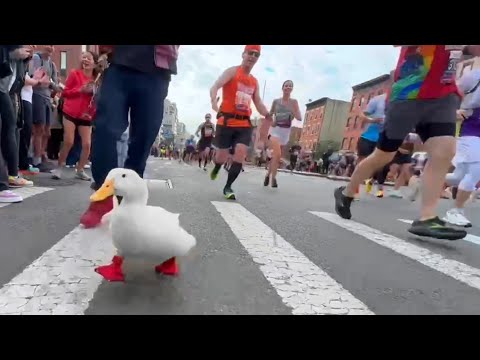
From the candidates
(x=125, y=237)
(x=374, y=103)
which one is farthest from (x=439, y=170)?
(x=374, y=103)

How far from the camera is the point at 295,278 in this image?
186cm

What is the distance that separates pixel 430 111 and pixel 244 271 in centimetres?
221

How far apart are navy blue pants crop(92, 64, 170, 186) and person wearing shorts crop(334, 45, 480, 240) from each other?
1.97 metres

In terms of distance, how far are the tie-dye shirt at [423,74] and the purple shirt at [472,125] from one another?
1.61 meters

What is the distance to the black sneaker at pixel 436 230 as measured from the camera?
116 inches

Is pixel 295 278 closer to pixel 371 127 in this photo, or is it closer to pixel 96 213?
pixel 96 213

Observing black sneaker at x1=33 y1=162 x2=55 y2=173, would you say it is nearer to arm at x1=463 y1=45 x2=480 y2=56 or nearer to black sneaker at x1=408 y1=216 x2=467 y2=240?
black sneaker at x1=408 y1=216 x2=467 y2=240

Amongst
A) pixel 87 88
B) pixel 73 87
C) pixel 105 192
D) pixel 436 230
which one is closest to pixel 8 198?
pixel 105 192
